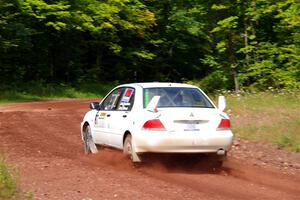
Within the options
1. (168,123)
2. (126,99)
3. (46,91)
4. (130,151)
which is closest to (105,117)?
(126,99)

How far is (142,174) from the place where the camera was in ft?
34.4

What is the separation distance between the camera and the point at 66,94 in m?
39.7

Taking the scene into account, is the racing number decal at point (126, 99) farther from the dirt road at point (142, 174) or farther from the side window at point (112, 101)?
the dirt road at point (142, 174)

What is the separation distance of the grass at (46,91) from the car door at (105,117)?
19557 mm

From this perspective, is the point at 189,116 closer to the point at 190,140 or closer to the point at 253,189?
the point at 190,140

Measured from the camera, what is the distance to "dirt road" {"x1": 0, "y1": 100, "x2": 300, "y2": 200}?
8484 mm

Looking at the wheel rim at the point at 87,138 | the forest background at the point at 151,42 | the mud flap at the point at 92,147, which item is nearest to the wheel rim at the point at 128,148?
the mud flap at the point at 92,147

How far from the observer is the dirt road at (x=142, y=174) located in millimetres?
8484

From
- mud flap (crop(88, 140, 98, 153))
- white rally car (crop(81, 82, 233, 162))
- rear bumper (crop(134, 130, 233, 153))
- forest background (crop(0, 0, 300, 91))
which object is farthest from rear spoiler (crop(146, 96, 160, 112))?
forest background (crop(0, 0, 300, 91))

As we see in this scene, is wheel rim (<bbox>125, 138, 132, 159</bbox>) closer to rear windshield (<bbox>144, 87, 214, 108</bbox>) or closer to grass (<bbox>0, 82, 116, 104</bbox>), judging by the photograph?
rear windshield (<bbox>144, 87, 214, 108</bbox>)

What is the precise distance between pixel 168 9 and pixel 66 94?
14032mm

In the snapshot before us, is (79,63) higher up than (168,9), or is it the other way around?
(168,9)

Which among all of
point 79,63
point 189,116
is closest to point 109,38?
point 79,63

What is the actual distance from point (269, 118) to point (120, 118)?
7273mm
